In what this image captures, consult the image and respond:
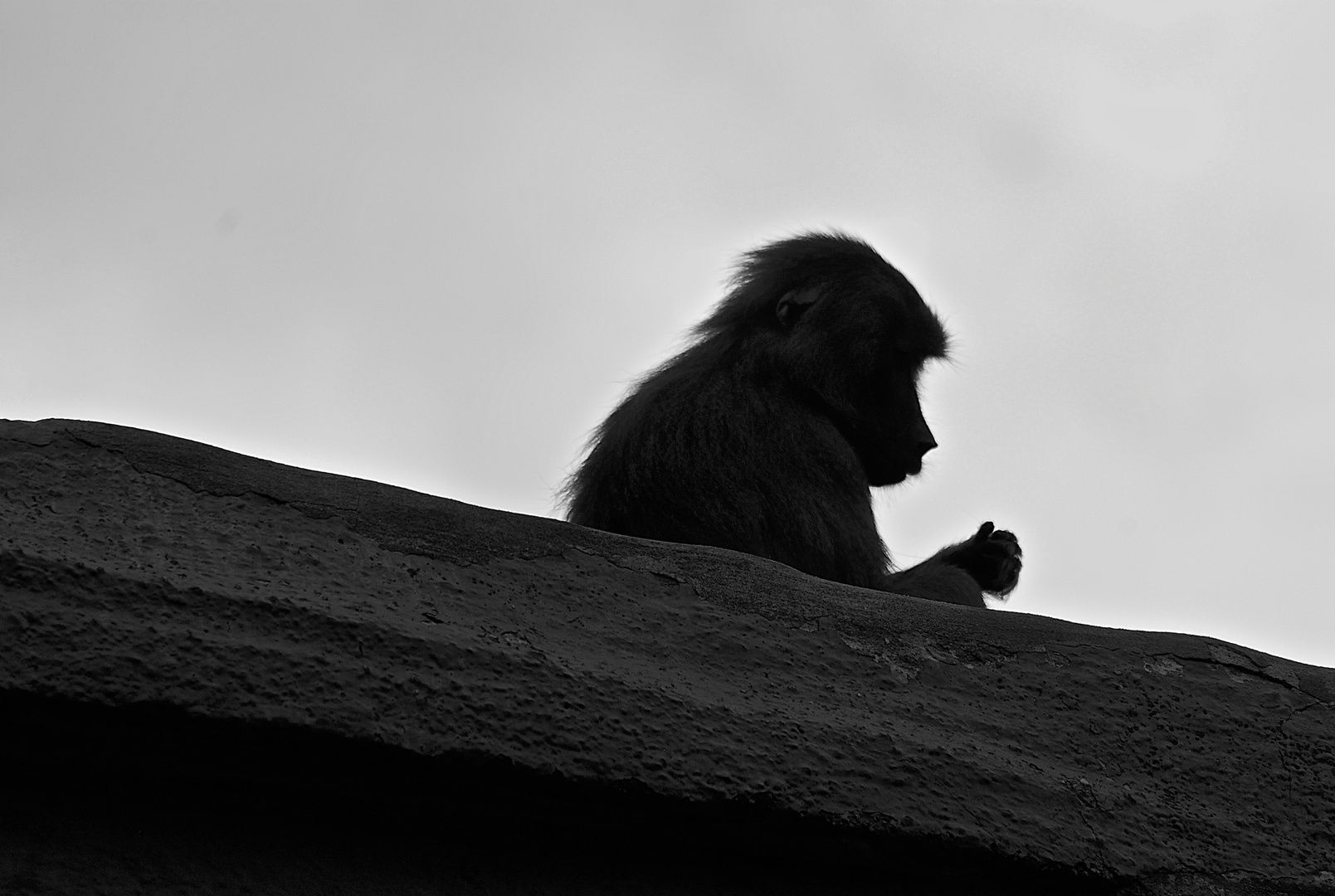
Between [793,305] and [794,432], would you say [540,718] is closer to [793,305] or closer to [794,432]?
Result: [794,432]

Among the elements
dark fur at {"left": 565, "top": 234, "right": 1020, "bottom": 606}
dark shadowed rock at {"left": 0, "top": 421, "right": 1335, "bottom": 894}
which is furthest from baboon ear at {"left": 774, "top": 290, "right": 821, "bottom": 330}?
dark shadowed rock at {"left": 0, "top": 421, "right": 1335, "bottom": 894}

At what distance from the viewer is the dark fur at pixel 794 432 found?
354 cm

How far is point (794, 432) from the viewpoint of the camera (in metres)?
3.76

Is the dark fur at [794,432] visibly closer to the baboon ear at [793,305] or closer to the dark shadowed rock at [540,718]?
the baboon ear at [793,305]

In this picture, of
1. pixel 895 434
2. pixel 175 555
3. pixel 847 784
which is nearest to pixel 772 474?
pixel 895 434

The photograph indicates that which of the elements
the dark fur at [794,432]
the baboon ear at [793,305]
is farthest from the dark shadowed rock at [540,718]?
the baboon ear at [793,305]

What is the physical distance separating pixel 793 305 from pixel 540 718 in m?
2.34

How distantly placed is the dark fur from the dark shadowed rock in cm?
91

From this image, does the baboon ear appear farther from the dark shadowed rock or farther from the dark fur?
the dark shadowed rock

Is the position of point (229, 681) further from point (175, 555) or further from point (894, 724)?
point (894, 724)

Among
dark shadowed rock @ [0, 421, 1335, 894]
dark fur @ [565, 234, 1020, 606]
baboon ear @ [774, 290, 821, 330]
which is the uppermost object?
baboon ear @ [774, 290, 821, 330]

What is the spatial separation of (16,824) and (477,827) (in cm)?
64

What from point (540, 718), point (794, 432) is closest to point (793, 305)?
point (794, 432)

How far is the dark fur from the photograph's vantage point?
3537mm
